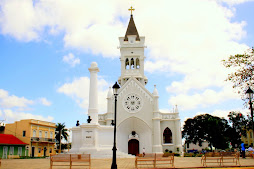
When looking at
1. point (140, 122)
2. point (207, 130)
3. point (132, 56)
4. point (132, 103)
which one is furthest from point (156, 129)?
point (207, 130)

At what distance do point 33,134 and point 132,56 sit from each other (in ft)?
83.4

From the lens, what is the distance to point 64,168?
49.9ft

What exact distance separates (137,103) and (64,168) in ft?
99.0

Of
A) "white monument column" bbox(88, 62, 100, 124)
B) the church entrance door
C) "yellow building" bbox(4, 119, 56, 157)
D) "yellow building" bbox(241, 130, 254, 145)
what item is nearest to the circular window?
the church entrance door

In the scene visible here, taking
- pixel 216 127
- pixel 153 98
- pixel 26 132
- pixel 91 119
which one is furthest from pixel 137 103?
pixel 216 127

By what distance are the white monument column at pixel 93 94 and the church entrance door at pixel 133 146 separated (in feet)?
60.7

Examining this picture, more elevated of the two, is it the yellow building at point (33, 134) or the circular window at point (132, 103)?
the circular window at point (132, 103)

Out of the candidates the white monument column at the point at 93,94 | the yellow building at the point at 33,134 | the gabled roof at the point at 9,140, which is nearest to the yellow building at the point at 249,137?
the yellow building at the point at 33,134

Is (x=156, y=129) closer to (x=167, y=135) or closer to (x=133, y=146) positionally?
(x=167, y=135)

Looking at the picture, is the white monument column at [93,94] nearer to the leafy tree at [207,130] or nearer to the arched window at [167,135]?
the arched window at [167,135]

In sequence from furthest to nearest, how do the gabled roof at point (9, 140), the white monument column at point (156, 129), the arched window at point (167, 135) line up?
the arched window at point (167, 135)
the gabled roof at point (9, 140)
the white monument column at point (156, 129)

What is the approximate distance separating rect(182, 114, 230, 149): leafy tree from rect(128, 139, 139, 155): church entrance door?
33721mm

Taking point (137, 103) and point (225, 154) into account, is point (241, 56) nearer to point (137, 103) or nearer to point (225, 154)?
point (225, 154)

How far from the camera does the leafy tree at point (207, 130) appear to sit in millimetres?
70125
